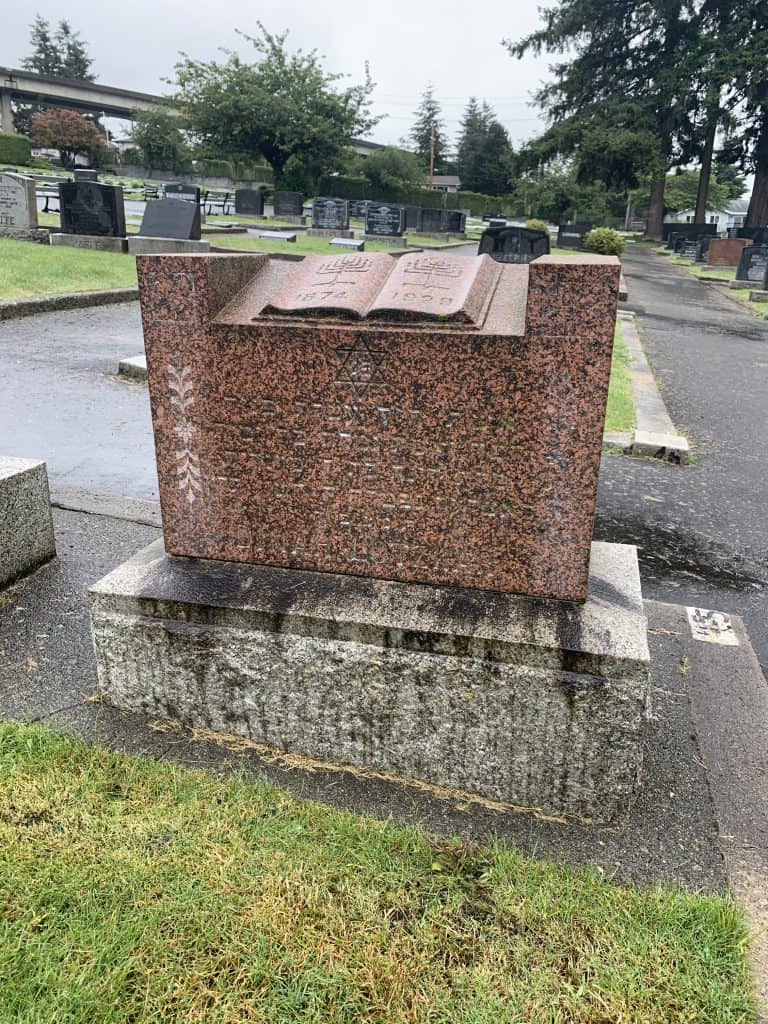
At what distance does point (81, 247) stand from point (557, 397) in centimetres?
1594

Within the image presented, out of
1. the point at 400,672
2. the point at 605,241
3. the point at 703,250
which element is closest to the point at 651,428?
the point at 400,672

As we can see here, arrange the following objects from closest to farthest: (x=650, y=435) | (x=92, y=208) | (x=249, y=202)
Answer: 1. (x=650, y=435)
2. (x=92, y=208)
3. (x=249, y=202)

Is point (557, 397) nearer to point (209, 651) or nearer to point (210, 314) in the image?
point (210, 314)

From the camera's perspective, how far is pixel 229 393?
2.47 m

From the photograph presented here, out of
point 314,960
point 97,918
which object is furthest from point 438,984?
point 97,918

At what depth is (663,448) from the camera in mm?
6137

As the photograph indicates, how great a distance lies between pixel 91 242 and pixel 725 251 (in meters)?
26.6

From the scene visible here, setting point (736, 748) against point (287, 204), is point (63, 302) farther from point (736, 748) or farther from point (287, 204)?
point (287, 204)

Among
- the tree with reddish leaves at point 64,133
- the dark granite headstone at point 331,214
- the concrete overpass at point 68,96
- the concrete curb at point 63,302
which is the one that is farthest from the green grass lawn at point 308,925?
the concrete overpass at point 68,96

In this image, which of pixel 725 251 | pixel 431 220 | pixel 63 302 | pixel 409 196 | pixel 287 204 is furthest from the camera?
pixel 409 196

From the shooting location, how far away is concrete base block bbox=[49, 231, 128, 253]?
15.7m

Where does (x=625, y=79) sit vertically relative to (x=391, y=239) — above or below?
above

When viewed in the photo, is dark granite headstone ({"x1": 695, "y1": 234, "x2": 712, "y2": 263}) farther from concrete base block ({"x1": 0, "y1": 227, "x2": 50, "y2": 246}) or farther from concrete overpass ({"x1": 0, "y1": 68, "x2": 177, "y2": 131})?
concrete overpass ({"x1": 0, "y1": 68, "x2": 177, "y2": 131})

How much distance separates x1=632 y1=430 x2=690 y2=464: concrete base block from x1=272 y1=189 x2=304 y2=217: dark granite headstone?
2877cm
